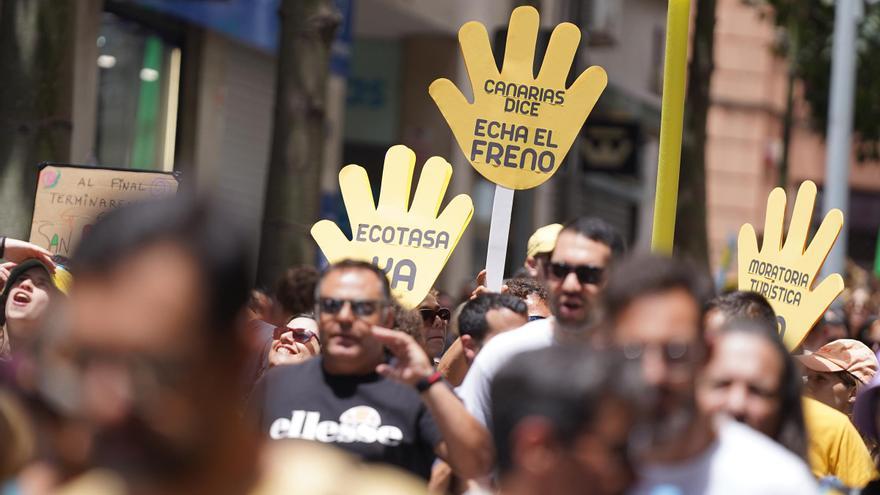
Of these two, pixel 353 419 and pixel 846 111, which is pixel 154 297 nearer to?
pixel 353 419

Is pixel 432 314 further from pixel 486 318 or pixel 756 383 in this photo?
pixel 756 383

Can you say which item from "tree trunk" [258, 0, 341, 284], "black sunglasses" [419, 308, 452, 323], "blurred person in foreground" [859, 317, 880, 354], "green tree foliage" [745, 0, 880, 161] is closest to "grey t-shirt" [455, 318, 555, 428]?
"black sunglasses" [419, 308, 452, 323]

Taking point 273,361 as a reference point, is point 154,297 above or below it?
above

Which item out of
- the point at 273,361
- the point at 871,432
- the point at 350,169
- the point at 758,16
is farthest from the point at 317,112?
the point at 758,16

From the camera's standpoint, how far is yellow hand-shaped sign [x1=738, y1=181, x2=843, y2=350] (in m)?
8.12

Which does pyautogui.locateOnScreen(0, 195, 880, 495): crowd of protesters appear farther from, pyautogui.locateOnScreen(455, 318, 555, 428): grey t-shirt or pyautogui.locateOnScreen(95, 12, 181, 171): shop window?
pyautogui.locateOnScreen(95, 12, 181, 171): shop window

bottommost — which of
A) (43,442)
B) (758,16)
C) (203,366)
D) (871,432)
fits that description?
(871,432)

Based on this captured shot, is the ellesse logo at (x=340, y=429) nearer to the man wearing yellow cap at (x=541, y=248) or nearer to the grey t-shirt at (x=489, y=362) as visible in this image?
the grey t-shirt at (x=489, y=362)

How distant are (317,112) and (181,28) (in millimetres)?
5556

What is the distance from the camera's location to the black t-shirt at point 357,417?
16.9 ft

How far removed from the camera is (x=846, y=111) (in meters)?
18.2

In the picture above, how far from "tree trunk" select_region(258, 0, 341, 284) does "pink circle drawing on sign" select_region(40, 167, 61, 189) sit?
311 cm

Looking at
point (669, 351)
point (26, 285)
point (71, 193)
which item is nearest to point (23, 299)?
point (26, 285)

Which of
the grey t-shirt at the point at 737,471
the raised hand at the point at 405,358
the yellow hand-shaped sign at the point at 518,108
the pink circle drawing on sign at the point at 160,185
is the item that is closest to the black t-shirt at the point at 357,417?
the raised hand at the point at 405,358
